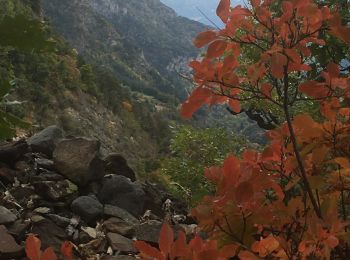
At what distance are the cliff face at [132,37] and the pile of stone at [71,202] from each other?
139ft

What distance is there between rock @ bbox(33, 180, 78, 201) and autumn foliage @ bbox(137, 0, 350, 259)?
406 centimetres

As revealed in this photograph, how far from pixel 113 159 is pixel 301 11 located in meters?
6.15

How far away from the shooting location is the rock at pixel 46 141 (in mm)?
6578

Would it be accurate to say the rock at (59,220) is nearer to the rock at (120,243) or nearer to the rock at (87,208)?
the rock at (87,208)

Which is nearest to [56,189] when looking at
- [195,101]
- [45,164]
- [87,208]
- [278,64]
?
[87,208]

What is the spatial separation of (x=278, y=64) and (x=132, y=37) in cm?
13823

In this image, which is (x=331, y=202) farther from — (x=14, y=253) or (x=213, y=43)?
(x=14, y=253)

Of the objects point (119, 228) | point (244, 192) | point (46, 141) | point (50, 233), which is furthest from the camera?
point (46, 141)

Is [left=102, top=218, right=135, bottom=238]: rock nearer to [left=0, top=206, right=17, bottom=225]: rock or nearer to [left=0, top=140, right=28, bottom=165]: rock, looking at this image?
[left=0, top=206, right=17, bottom=225]: rock

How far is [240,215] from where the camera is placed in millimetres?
1431

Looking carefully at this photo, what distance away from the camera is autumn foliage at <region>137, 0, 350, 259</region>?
1.28m

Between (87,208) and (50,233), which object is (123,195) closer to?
(87,208)

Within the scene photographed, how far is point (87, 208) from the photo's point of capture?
5.25 metres

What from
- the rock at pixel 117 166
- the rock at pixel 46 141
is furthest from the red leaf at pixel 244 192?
the rock at pixel 117 166
